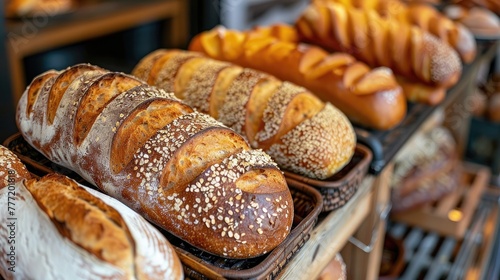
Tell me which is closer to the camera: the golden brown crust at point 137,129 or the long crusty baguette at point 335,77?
the golden brown crust at point 137,129

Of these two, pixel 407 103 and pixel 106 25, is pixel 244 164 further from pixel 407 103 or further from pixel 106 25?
pixel 106 25

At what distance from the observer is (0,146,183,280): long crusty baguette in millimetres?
701

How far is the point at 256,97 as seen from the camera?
128cm

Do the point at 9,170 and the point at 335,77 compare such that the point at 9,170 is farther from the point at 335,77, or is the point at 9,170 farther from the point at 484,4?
the point at 484,4

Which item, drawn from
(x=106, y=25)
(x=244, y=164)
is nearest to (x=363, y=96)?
(x=244, y=164)

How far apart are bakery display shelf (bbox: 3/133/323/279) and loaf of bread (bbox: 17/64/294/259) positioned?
0.7 inches

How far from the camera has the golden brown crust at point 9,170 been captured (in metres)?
0.88

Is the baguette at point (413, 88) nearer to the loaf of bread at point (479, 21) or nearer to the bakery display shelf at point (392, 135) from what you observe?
the bakery display shelf at point (392, 135)

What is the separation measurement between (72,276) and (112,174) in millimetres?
272

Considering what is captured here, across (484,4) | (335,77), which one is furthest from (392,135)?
(484,4)

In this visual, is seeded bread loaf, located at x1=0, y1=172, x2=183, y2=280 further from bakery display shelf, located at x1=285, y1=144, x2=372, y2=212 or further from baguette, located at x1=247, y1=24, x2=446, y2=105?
baguette, located at x1=247, y1=24, x2=446, y2=105

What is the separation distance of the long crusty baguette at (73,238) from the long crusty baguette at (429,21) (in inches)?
60.7

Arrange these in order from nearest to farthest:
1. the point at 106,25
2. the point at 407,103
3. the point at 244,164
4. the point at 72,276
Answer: the point at 72,276
the point at 244,164
the point at 407,103
the point at 106,25

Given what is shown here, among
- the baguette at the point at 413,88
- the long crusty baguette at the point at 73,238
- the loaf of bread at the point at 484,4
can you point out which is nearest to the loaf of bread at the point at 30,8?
Answer: the baguette at the point at 413,88
